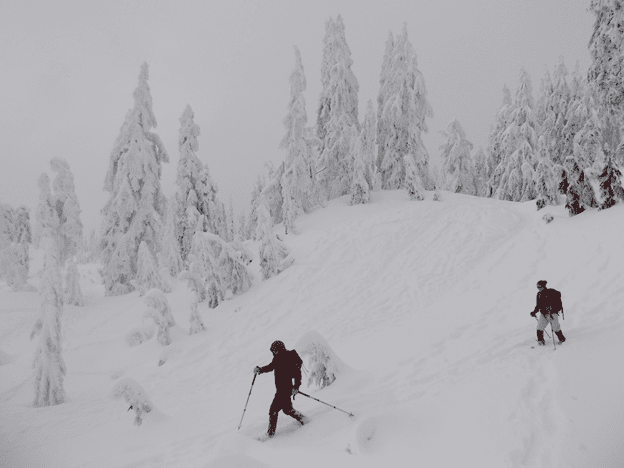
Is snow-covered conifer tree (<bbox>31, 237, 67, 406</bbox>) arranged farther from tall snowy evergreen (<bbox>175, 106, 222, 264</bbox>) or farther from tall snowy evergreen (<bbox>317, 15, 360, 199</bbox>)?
tall snowy evergreen (<bbox>317, 15, 360, 199</bbox>)

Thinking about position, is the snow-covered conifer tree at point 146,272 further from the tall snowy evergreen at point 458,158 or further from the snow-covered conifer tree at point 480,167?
the snow-covered conifer tree at point 480,167

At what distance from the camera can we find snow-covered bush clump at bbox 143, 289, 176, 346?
46.9ft

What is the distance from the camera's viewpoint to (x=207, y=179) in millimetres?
25312

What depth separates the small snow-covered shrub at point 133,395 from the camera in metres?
8.32

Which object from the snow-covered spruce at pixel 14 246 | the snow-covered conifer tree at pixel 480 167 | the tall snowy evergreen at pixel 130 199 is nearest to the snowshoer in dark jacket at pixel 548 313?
the snow-covered spruce at pixel 14 246

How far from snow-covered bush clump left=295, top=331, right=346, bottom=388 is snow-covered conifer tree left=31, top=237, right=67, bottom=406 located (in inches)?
317

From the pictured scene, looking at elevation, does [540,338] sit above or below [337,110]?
below

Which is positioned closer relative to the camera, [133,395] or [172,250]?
[133,395]

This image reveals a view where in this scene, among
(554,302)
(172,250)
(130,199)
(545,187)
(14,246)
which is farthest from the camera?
(172,250)

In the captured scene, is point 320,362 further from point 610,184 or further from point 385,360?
point 610,184

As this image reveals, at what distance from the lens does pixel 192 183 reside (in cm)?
2523

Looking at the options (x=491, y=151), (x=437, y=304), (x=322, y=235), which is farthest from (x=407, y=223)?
(x=491, y=151)

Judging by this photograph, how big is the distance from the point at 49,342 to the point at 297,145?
18474 millimetres

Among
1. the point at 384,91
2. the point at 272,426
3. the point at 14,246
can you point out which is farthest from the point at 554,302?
the point at 384,91
